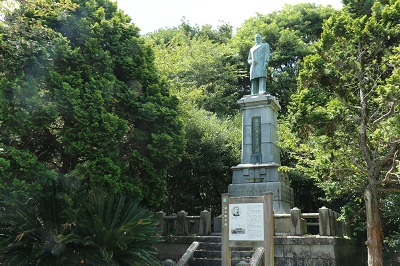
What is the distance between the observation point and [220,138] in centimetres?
1659

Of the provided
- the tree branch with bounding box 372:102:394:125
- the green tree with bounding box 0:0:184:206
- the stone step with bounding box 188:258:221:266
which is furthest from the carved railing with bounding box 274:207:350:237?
the green tree with bounding box 0:0:184:206

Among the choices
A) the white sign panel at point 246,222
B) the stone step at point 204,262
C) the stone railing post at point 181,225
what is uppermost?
the stone railing post at point 181,225

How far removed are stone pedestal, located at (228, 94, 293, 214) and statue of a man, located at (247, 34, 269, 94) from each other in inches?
28.8

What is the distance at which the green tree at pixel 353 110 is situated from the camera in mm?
9016

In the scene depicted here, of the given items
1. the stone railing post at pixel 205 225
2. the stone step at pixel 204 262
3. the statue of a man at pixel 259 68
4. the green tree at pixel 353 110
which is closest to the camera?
the green tree at pixel 353 110

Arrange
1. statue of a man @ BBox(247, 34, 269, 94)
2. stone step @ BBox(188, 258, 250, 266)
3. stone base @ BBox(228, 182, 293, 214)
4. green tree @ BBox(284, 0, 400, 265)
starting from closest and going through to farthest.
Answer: green tree @ BBox(284, 0, 400, 265)
stone step @ BBox(188, 258, 250, 266)
stone base @ BBox(228, 182, 293, 214)
statue of a man @ BBox(247, 34, 269, 94)

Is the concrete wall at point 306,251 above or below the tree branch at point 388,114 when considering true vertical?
below

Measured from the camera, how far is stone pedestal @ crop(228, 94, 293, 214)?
40.9 feet

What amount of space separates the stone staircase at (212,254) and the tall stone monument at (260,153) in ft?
8.69

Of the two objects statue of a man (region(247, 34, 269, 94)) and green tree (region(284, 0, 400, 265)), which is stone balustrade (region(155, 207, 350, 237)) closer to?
green tree (region(284, 0, 400, 265))

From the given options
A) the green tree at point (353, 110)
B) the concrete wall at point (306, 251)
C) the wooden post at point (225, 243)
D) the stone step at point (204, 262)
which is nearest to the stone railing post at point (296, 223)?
the concrete wall at point (306, 251)

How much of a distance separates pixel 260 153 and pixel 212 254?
4.66m

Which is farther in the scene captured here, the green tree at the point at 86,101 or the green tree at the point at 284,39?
the green tree at the point at 284,39

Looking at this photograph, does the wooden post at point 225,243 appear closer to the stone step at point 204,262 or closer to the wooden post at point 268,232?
the wooden post at point 268,232
